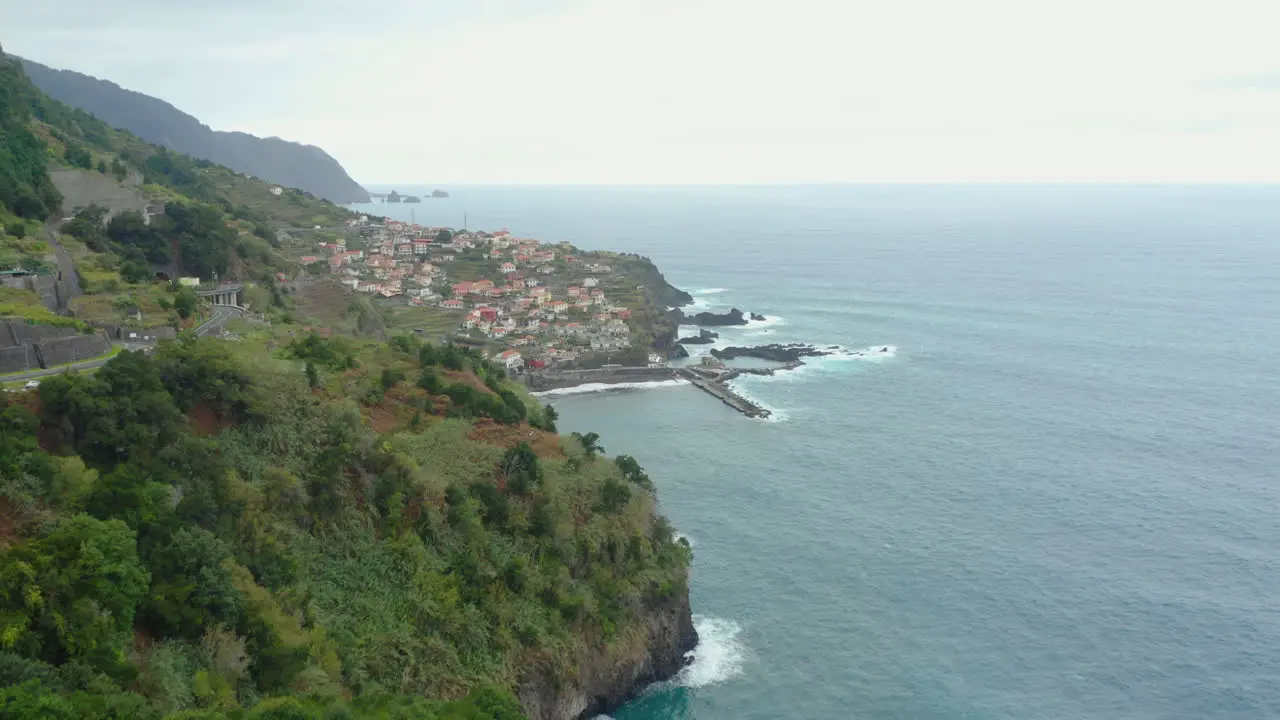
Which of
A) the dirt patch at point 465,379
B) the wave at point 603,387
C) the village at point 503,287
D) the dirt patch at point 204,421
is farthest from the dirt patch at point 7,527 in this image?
the village at point 503,287

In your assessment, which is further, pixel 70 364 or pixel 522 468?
pixel 522 468

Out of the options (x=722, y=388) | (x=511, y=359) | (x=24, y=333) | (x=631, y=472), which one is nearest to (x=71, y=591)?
(x=24, y=333)

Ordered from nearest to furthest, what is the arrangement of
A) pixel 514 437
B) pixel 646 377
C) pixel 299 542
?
pixel 299 542 < pixel 514 437 < pixel 646 377

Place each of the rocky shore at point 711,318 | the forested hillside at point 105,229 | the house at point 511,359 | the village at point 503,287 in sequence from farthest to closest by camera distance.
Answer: the rocky shore at point 711,318
the village at point 503,287
the house at point 511,359
the forested hillside at point 105,229

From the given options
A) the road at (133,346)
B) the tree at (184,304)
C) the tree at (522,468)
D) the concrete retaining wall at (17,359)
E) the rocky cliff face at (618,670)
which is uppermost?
the tree at (184,304)

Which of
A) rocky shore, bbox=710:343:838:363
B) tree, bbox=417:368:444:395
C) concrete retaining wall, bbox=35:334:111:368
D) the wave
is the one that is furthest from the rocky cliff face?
rocky shore, bbox=710:343:838:363

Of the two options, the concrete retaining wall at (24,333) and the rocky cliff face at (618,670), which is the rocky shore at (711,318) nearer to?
the rocky cliff face at (618,670)

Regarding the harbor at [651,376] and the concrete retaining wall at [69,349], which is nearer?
the concrete retaining wall at [69,349]

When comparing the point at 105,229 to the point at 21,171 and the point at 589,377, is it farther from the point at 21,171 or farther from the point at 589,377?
the point at 589,377
